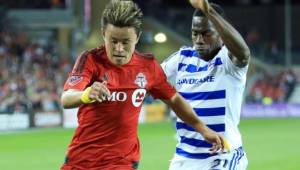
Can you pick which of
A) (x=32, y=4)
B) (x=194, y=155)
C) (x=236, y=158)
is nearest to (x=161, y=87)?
Answer: (x=194, y=155)

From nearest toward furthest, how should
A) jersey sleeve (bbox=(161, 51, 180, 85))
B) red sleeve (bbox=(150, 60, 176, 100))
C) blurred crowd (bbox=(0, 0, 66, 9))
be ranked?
red sleeve (bbox=(150, 60, 176, 100))
jersey sleeve (bbox=(161, 51, 180, 85))
blurred crowd (bbox=(0, 0, 66, 9))

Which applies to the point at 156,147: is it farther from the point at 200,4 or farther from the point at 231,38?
the point at 200,4

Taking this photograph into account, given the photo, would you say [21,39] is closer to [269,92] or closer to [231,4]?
[269,92]

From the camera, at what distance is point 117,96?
5414mm

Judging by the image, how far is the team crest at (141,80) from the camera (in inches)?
219

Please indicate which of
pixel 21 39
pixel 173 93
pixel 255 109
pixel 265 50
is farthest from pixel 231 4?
pixel 173 93

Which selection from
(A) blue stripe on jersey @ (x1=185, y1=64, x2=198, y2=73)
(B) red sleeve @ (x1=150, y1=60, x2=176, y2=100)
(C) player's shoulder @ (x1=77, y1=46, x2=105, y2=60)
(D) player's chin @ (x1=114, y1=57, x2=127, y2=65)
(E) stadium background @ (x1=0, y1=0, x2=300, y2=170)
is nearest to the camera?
(D) player's chin @ (x1=114, y1=57, x2=127, y2=65)

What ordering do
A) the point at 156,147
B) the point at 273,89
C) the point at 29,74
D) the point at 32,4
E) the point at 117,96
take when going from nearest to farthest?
1. the point at 117,96
2. the point at 156,147
3. the point at 29,74
4. the point at 273,89
5. the point at 32,4

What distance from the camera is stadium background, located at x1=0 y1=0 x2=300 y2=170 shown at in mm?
19703

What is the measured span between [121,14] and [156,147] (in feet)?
50.4

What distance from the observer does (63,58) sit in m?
36.2

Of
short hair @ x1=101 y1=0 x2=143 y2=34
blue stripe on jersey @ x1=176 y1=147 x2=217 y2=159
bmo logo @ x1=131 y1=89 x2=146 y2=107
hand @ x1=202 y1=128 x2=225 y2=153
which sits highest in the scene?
short hair @ x1=101 y1=0 x2=143 y2=34

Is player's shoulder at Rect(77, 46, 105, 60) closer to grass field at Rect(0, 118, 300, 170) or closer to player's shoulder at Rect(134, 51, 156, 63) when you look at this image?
player's shoulder at Rect(134, 51, 156, 63)

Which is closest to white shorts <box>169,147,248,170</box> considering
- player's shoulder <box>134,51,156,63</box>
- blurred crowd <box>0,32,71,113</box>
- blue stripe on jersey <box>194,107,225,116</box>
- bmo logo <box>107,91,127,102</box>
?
blue stripe on jersey <box>194,107,225,116</box>
